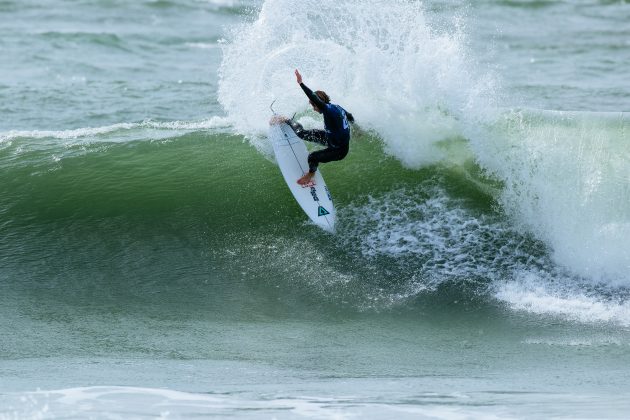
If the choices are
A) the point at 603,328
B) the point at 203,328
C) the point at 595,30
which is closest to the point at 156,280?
the point at 203,328

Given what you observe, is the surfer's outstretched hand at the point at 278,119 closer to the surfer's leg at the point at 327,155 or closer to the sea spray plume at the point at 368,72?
the sea spray plume at the point at 368,72

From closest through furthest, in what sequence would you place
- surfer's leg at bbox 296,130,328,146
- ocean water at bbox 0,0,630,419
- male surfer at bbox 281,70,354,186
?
ocean water at bbox 0,0,630,419, male surfer at bbox 281,70,354,186, surfer's leg at bbox 296,130,328,146

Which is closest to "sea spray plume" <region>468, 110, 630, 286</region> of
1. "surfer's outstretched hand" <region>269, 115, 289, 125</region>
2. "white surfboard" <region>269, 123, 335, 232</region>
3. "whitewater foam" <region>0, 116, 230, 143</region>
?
"white surfboard" <region>269, 123, 335, 232</region>

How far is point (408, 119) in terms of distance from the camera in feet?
40.2

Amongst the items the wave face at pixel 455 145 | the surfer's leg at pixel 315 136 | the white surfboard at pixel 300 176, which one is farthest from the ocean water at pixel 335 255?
the surfer's leg at pixel 315 136

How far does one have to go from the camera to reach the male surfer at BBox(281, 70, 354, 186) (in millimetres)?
10953

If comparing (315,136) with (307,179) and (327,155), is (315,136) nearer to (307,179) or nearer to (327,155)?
(327,155)

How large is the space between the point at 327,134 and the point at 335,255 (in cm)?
150

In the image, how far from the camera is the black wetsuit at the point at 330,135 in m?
11.0

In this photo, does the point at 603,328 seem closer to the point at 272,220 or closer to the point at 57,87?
Result: the point at 272,220

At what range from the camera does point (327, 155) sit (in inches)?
442

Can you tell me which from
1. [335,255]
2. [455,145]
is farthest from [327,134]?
[455,145]

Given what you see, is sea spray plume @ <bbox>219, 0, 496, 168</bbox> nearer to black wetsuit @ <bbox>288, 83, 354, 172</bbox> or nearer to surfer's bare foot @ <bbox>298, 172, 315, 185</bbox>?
black wetsuit @ <bbox>288, 83, 354, 172</bbox>

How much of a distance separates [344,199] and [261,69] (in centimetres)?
230
